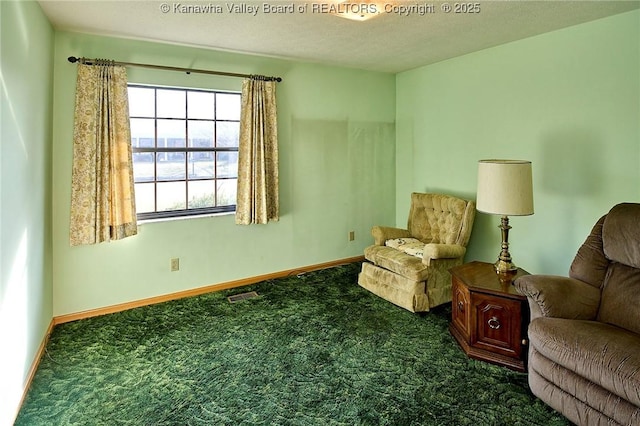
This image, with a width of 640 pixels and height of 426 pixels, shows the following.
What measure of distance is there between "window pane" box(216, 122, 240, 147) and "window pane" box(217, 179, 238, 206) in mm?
384

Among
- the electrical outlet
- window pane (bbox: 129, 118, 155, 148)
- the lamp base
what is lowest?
the electrical outlet

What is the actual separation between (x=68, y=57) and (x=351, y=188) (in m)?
3.10

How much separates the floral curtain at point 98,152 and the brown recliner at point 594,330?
3177mm

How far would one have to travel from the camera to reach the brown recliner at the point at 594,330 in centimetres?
181

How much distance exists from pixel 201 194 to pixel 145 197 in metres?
0.53

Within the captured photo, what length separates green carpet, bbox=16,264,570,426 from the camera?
2.12m

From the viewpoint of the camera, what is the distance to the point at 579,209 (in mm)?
3246

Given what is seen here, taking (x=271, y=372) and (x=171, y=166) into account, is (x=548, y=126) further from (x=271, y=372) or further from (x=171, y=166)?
(x=171, y=166)

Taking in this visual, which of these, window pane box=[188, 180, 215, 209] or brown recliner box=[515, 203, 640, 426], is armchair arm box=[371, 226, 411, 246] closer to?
window pane box=[188, 180, 215, 209]

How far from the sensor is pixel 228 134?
4.16 meters

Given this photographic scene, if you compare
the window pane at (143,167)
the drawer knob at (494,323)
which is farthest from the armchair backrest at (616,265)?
the window pane at (143,167)

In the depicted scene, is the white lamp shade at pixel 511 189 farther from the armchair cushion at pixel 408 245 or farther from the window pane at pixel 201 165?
the window pane at pixel 201 165

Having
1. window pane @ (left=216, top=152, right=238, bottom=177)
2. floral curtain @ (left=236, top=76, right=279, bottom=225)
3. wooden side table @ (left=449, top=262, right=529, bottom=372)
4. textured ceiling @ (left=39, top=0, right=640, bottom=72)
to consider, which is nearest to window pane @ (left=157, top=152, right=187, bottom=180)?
window pane @ (left=216, top=152, right=238, bottom=177)

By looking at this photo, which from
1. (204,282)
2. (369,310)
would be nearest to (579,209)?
(369,310)
